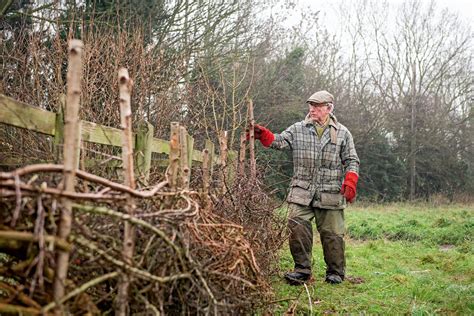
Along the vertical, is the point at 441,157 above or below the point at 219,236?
above

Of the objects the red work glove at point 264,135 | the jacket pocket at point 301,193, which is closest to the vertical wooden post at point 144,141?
the red work glove at point 264,135

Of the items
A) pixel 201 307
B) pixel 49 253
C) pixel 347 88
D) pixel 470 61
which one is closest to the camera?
pixel 49 253

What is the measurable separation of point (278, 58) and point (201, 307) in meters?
17.7

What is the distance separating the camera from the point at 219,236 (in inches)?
114

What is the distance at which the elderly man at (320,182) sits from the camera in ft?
19.1

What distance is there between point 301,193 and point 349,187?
1.81ft

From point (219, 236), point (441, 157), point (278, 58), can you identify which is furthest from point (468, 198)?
point (219, 236)

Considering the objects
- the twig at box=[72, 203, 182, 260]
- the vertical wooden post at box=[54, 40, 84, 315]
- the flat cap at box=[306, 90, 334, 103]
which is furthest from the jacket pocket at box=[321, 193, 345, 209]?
the vertical wooden post at box=[54, 40, 84, 315]

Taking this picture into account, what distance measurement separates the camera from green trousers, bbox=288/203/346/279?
229 inches

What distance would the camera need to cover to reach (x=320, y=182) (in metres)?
5.93

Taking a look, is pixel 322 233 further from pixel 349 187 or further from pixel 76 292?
pixel 76 292

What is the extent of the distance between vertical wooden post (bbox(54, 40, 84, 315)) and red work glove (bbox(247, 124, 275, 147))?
414 cm

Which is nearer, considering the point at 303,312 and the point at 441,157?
the point at 303,312

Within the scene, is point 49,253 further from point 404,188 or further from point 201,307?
Answer: point 404,188
